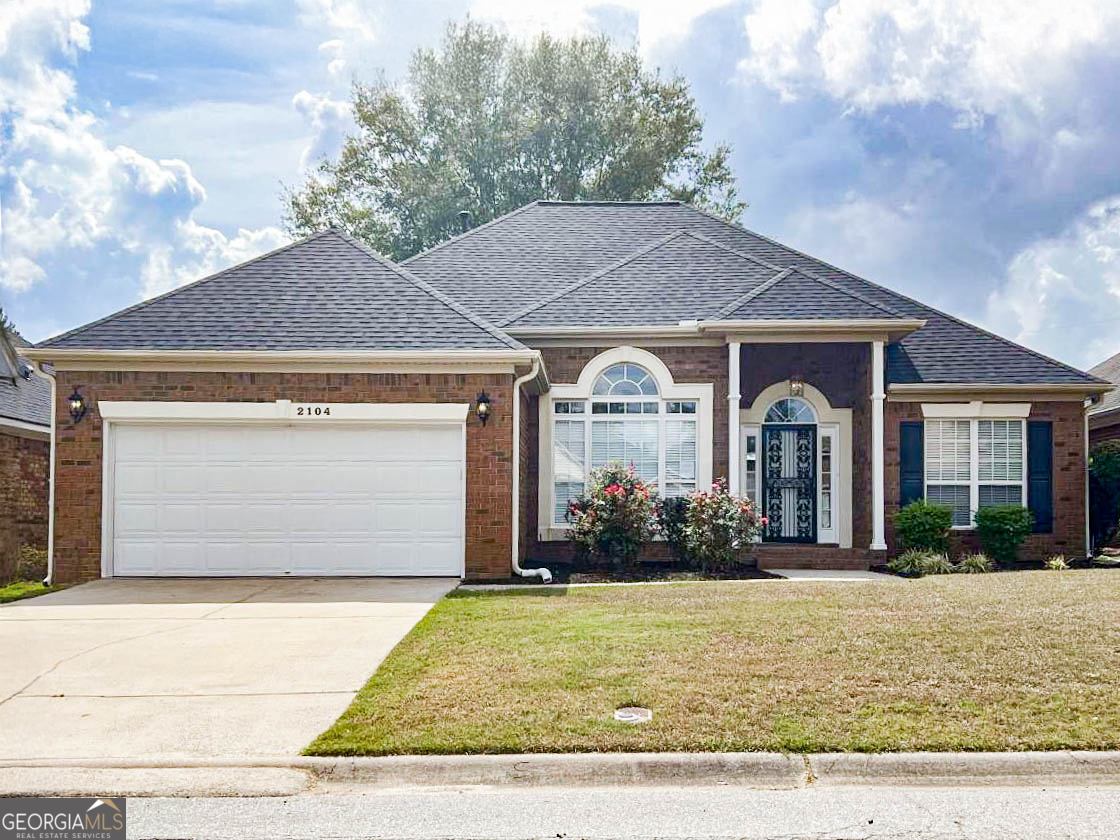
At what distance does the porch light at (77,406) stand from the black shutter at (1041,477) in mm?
14208

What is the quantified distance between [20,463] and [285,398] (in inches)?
315

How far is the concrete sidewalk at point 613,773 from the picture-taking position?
5.58 meters

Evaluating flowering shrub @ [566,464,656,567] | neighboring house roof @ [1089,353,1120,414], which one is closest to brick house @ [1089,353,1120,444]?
neighboring house roof @ [1089,353,1120,414]

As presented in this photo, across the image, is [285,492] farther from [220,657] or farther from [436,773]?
[436,773]

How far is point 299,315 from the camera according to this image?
14.1 meters

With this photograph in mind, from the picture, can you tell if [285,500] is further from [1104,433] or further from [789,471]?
[1104,433]

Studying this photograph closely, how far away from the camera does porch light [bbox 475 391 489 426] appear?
1341cm

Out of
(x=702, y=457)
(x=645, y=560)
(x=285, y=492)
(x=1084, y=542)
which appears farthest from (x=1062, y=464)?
(x=285, y=492)

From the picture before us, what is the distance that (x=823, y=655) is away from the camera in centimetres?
768

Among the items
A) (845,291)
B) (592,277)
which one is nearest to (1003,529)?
(845,291)

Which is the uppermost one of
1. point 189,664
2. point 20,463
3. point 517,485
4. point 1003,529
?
point 20,463

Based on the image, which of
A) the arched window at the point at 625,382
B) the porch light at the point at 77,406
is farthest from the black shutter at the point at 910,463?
the porch light at the point at 77,406

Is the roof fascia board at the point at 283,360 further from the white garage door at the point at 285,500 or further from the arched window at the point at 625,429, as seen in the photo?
the arched window at the point at 625,429

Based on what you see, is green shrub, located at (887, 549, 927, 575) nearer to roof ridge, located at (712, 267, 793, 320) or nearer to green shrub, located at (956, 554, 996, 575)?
green shrub, located at (956, 554, 996, 575)
